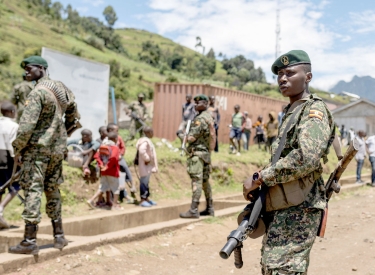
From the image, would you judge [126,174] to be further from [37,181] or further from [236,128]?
[236,128]

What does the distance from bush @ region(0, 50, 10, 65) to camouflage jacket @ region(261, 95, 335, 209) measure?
84.6 feet

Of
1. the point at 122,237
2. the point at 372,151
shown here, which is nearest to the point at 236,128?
the point at 372,151

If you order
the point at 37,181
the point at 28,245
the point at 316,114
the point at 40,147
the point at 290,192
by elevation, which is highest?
the point at 316,114

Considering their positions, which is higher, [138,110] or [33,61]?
[33,61]

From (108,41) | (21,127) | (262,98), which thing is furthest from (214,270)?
(108,41)

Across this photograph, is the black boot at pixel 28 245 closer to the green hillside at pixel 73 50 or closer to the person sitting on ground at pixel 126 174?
the person sitting on ground at pixel 126 174

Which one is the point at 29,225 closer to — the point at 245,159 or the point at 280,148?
the point at 280,148

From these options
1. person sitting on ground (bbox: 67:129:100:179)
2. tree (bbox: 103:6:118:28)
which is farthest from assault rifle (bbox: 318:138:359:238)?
tree (bbox: 103:6:118:28)

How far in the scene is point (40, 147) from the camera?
460 cm

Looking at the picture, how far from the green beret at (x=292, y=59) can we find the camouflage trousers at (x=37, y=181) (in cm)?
280

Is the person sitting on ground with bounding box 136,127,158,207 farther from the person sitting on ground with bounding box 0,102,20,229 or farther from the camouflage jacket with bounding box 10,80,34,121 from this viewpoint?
the person sitting on ground with bounding box 0,102,20,229

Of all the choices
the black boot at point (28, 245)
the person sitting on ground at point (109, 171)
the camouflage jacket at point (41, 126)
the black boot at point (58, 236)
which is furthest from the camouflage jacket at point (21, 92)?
the black boot at point (28, 245)

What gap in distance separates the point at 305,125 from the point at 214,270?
3.00 meters

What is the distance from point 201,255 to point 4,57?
77.0 ft
